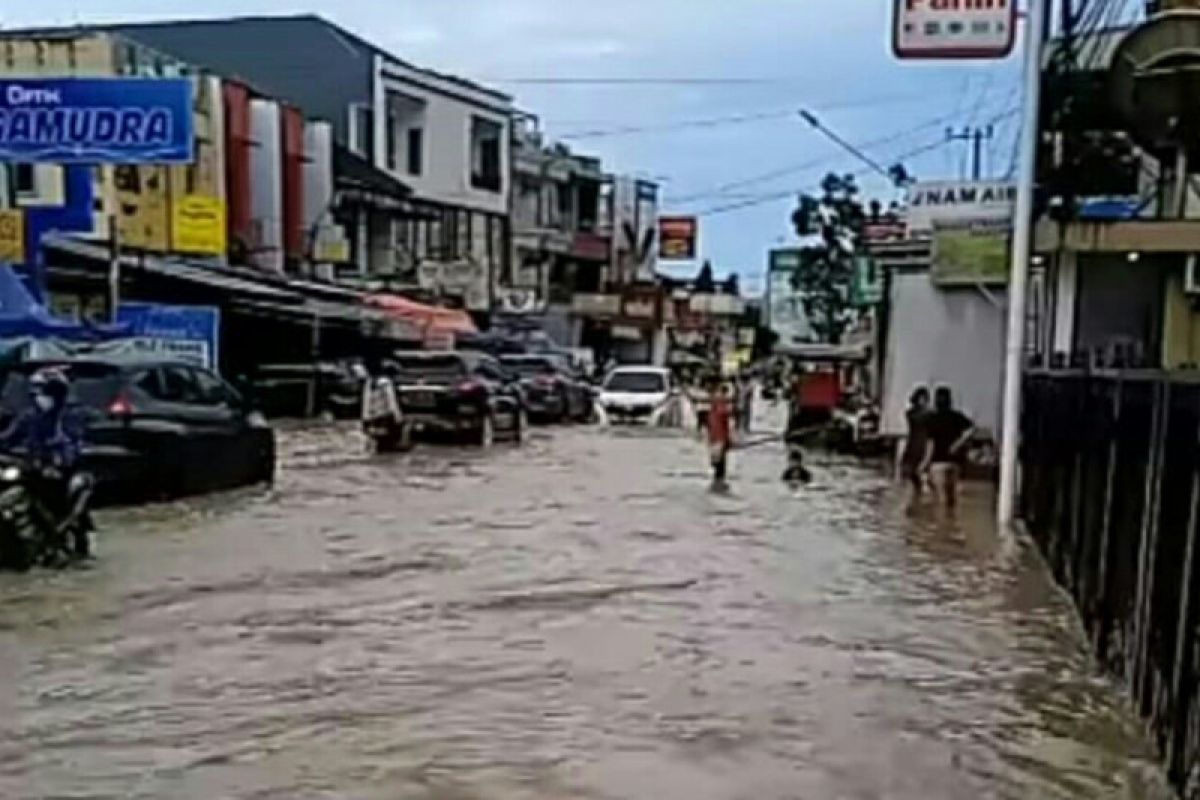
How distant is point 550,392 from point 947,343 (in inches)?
580

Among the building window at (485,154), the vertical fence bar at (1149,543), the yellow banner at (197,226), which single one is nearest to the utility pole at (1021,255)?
the vertical fence bar at (1149,543)

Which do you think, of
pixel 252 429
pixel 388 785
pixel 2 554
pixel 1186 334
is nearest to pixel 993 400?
pixel 1186 334

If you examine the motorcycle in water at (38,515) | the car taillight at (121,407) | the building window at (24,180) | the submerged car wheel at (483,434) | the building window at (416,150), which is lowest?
the submerged car wheel at (483,434)

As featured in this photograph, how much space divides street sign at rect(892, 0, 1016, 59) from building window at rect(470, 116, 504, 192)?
47.1 m

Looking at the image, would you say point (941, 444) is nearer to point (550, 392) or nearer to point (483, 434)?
point (483, 434)

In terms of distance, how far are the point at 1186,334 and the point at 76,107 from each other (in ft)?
47.5

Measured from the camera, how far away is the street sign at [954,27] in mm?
21000

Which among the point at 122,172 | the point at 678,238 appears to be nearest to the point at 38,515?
the point at 122,172

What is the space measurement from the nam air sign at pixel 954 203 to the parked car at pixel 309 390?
45.3 ft

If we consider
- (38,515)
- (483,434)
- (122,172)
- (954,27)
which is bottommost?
(483,434)

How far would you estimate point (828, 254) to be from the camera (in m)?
75.6

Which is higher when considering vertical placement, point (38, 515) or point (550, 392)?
point (38, 515)

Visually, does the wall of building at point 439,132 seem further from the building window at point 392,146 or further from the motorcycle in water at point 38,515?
the motorcycle in water at point 38,515

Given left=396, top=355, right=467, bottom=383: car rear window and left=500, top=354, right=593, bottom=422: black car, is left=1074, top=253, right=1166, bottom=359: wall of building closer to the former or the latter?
left=396, top=355, right=467, bottom=383: car rear window
